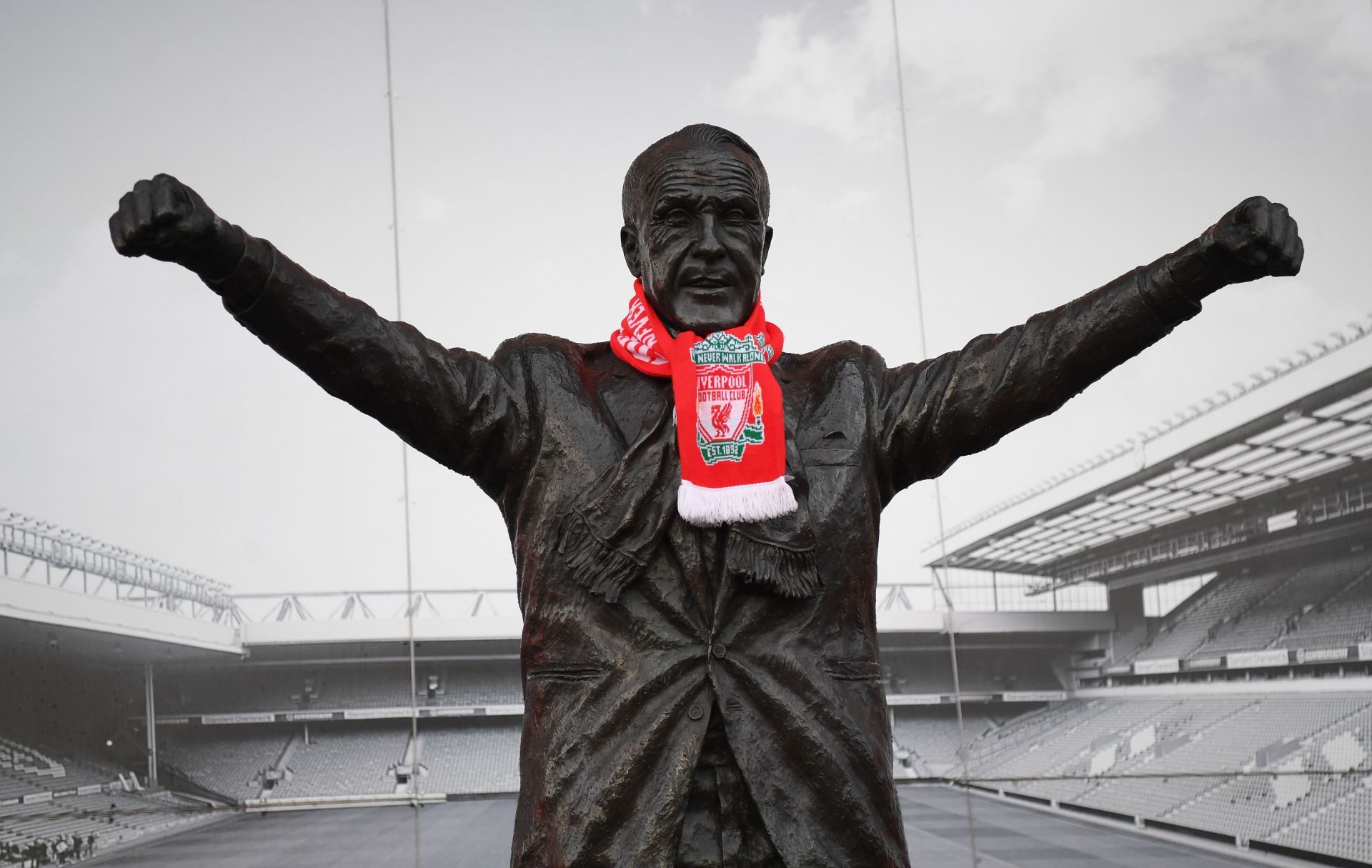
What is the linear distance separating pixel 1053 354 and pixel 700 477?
22.3 inches

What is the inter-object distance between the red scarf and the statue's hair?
20cm

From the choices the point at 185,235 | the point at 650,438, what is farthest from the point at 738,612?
the point at 185,235

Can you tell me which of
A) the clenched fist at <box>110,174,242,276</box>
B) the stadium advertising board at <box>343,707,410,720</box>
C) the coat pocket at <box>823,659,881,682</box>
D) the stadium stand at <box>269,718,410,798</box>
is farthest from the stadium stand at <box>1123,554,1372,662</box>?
the clenched fist at <box>110,174,242,276</box>

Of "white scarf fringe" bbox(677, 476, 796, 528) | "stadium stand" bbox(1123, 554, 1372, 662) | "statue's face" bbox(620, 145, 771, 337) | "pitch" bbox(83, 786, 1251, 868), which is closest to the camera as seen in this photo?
"white scarf fringe" bbox(677, 476, 796, 528)

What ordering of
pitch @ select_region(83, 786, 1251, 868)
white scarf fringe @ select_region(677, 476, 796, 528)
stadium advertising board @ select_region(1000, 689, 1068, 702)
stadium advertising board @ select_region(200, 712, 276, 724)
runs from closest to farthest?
white scarf fringe @ select_region(677, 476, 796, 528) → pitch @ select_region(83, 786, 1251, 868) → stadium advertising board @ select_region(200, 712, 276, 724) → stadium advertising board @ select_region(1000, 689, 1068, 702)

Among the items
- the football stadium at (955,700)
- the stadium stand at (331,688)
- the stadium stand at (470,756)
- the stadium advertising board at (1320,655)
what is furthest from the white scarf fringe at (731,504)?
the stadium advertising board at (1320,655)

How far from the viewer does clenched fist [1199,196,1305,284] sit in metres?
1.46

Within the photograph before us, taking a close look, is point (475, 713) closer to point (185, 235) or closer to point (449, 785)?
point (449, 785)

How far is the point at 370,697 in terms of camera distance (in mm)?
7207

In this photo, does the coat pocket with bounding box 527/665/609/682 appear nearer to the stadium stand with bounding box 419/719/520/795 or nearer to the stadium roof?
the stadium stand with bounding box 419/719/520/795

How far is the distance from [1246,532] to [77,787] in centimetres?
838

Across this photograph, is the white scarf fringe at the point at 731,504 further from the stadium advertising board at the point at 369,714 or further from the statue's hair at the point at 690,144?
the stadium advertising board at the point at 369,714

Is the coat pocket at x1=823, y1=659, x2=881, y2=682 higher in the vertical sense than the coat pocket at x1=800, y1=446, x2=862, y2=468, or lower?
lower

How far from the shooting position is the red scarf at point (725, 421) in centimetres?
156
